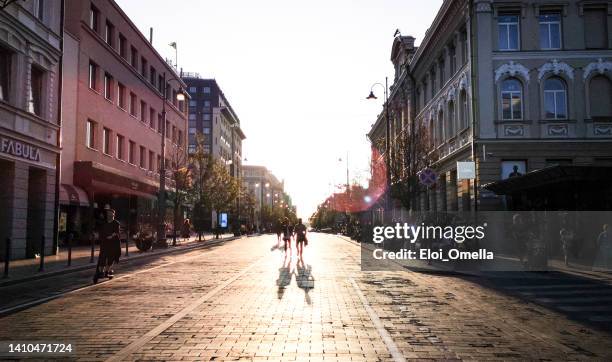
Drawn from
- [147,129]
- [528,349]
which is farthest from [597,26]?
[147,129]

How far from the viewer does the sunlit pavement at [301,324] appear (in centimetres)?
679

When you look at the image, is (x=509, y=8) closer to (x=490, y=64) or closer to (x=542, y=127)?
(x=490, y=64)

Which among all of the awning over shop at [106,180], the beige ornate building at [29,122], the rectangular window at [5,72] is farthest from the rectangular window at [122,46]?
the rectangular window at [5,72]

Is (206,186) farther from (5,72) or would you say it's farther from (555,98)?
(555,98)

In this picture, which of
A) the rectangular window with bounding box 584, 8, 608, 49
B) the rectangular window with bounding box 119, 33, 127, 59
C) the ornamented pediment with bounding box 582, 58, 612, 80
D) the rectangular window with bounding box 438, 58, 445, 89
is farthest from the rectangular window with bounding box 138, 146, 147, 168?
the rectangular window with bounding box 584, 8, 608, 49

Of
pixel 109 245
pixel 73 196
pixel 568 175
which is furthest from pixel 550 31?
pixel 73 196

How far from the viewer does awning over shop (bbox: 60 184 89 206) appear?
29.1 metres

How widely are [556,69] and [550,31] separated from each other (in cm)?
206

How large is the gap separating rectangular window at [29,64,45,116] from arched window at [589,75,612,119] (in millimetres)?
25602

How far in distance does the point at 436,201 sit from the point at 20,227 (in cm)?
2606

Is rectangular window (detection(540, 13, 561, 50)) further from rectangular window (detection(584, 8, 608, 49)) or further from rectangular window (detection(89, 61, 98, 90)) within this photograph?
rectangular window (detection(89, 61, 98, 90))

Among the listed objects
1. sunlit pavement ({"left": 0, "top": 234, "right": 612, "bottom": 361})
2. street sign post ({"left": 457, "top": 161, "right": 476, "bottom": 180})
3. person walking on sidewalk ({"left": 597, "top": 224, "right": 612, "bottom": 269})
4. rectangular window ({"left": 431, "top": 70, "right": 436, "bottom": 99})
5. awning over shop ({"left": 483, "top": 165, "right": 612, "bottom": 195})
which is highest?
rectangular window ({"left": 431, "top": 70, "right": 436, "bottom": 99})

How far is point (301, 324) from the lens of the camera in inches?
336

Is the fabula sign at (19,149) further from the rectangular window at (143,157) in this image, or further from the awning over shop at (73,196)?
the rectangular window at (143,157)
